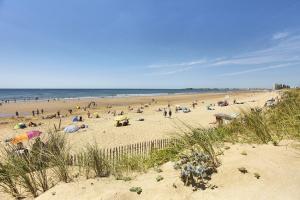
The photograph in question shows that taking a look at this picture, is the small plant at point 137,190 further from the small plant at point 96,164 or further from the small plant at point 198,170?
the small plant at point 96,164

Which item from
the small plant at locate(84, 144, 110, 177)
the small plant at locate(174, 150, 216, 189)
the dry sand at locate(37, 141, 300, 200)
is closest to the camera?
the dry sand at locate(37, 141, 300, 200)

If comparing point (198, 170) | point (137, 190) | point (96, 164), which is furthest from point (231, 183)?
point (96, 164)

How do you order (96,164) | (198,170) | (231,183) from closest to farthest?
(231,183), (198,170), (96,164)

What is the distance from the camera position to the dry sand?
4312 millimetres

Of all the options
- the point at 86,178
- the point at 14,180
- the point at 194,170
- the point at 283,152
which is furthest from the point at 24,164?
the point at 283,152

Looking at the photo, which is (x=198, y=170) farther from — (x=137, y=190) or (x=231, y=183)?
(x=137, y=190)

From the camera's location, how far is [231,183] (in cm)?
459

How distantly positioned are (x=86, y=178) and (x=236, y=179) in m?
3.11

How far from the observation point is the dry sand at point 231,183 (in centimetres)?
431

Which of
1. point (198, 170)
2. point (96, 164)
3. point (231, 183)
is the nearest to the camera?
point (231, 183)

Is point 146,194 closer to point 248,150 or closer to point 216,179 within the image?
point 216,179

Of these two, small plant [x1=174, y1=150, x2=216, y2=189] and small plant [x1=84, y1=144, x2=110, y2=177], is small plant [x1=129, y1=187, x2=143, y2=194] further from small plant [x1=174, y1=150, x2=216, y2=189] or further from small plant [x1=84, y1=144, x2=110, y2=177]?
small plant [x1=84, y1=144, x2=110, y2=177]

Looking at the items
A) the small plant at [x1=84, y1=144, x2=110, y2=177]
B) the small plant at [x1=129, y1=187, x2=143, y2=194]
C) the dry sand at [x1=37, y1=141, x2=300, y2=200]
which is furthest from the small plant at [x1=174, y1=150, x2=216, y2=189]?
the small plant at [x1=84, y1=144, x2=110, y2=177]

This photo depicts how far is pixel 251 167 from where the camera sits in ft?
16.0
